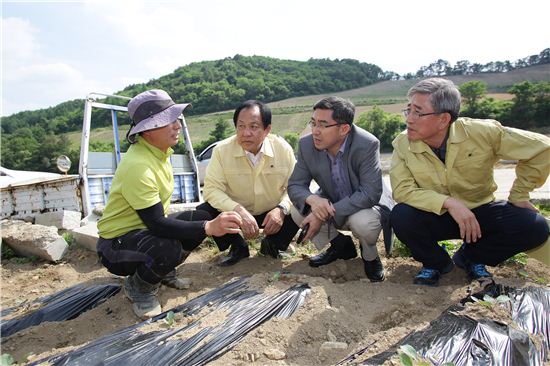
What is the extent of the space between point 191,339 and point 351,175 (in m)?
1.59

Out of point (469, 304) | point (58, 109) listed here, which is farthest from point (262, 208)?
point (58, 109)

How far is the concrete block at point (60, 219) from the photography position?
4301mm

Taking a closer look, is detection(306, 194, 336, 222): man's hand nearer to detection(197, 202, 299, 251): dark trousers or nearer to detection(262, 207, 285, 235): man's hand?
detection(262, 207, 285, 235): man's hand

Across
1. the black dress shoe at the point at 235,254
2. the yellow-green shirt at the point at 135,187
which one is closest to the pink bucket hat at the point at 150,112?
the yellow-green shirt at the point at 135,187

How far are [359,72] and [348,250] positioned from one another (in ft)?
206

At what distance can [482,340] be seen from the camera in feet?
5.52

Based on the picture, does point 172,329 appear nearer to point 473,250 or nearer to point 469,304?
point 469,304

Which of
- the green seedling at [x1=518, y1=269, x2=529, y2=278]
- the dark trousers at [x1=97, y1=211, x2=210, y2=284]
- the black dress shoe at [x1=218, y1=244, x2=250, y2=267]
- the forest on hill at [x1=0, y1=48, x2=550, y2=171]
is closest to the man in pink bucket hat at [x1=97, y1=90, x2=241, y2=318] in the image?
the dark trousers at [x1=97, y1=211, x2=210, y2=284]

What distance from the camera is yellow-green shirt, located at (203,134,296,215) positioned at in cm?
311

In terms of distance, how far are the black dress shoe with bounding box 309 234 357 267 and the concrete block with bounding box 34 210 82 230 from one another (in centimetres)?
288

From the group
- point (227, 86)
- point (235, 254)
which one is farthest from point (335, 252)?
point (227, 86)

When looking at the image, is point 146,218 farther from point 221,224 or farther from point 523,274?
point 523,274

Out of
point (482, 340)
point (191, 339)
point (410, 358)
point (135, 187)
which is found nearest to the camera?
point (410, 358)

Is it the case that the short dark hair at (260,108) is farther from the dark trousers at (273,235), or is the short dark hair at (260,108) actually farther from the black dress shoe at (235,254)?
the black dress shoe at (235,254)
